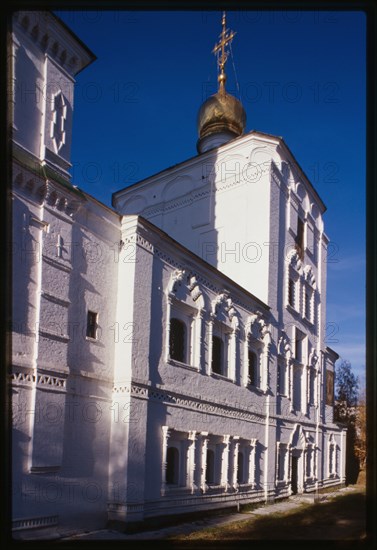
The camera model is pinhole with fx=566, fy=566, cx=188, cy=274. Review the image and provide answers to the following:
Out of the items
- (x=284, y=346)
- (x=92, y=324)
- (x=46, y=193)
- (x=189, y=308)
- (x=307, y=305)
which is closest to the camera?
(x=46, y=193)

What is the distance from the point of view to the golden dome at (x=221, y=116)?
2430 cm

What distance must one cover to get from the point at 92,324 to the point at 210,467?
5783 mm

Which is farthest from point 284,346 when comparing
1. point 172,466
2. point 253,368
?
point 172,466

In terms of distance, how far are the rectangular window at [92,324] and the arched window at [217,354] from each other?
4885mm

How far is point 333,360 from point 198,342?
15205mm

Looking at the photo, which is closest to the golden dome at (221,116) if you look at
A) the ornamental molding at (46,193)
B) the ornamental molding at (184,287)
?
the ornamental molding at (184,287)

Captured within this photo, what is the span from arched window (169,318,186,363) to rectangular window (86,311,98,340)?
2.66m

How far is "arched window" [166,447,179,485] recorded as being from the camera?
1332 centimetres

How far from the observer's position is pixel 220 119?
2433 centimetres

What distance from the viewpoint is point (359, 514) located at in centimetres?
1673

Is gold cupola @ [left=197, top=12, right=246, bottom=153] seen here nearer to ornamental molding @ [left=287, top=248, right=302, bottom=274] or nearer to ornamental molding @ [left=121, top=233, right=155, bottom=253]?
ornamental molding @ [left=287, top=248, right=302, bottom=274]

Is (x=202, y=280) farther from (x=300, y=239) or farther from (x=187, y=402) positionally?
(x=300, y=239)

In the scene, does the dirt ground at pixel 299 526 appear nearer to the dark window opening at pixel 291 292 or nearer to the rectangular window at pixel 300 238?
the dark window opening at pixel 291 292

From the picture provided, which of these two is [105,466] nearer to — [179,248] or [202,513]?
[202,513]
